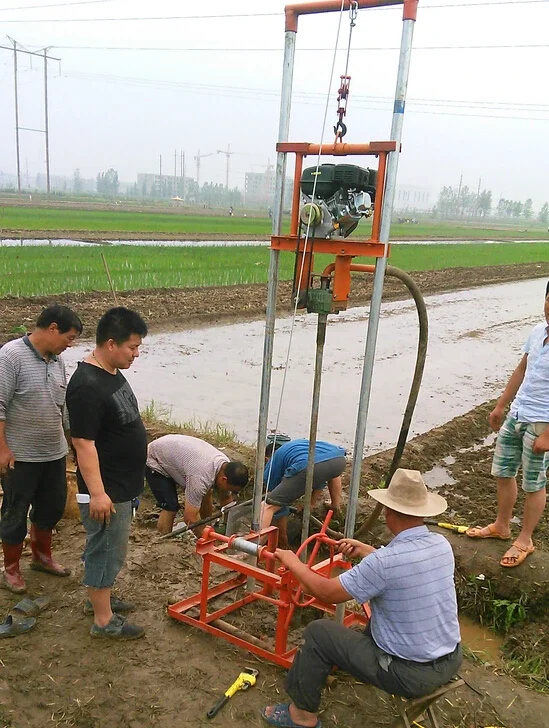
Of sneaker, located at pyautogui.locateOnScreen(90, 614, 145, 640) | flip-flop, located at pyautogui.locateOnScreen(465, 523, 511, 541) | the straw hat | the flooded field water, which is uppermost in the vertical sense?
the straw hat

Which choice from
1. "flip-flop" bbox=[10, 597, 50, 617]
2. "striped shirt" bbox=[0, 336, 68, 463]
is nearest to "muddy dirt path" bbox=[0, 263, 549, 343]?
"striped shirt" bbox=[0, 336, 68, 463]

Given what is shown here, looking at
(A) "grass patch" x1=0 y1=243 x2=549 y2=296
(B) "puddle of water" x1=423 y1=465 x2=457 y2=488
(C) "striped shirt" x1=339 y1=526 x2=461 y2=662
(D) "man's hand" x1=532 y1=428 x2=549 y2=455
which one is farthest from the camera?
(A) "grass patch" x1=0 y1=243 x2=549 y2=296

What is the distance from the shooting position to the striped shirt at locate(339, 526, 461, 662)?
2.67 m

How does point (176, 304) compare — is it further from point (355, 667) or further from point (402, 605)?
point (402, 605)

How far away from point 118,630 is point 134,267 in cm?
1581

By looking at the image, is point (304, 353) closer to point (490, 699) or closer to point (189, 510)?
point (189, 510)

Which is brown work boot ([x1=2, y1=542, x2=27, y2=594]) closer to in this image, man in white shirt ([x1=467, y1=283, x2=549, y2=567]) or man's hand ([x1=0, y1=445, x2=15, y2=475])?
man's hand ([x1=0, y1=445, x2=15, y2=475])

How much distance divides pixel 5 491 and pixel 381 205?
2.67m

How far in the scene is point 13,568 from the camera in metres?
4.01

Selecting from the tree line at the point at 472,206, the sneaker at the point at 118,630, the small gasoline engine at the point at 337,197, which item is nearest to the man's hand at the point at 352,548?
the sneaker at the point at 118,630

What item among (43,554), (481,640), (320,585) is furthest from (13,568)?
(481,640)

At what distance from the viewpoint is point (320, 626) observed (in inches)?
116

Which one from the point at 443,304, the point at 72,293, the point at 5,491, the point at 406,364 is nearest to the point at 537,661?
the point at 5,491

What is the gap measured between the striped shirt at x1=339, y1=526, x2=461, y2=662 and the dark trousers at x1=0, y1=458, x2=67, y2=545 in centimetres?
207
